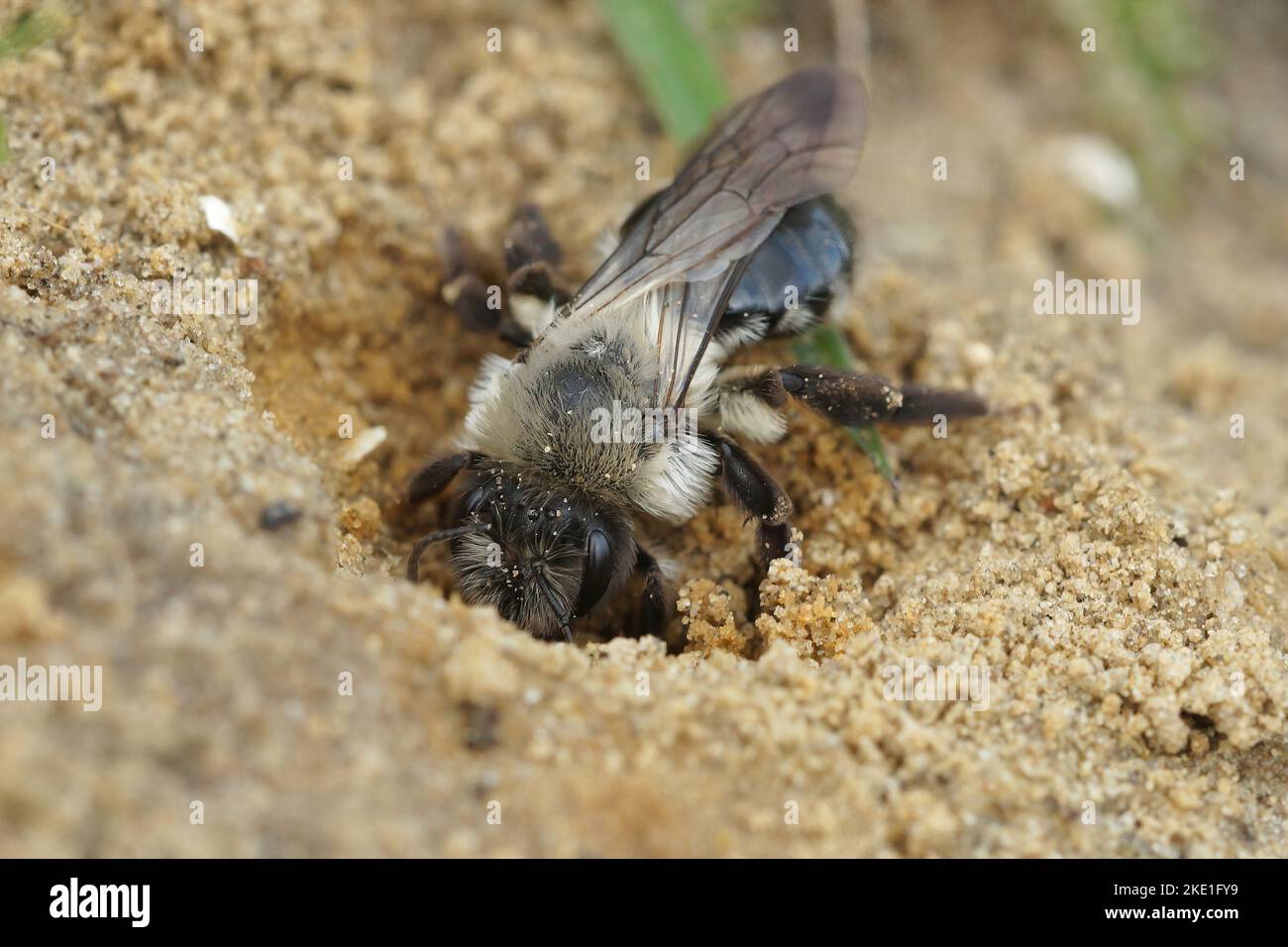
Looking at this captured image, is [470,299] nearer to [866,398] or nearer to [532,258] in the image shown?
[532,258]

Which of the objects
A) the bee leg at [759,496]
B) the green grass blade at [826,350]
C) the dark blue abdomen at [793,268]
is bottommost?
the bee leg at [759,496]

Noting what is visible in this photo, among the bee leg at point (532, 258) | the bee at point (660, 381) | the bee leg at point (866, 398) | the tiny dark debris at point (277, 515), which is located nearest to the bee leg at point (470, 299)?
the bee at point (660, 381)

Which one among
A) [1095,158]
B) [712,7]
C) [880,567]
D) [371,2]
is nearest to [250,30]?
[371,2]

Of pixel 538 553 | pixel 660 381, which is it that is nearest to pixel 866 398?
pixel 660 381

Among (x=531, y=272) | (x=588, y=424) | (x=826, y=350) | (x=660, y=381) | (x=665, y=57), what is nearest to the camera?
(x=588, y=424)

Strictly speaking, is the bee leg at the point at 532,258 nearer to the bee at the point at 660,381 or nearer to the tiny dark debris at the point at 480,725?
the bee at the point at 660,381

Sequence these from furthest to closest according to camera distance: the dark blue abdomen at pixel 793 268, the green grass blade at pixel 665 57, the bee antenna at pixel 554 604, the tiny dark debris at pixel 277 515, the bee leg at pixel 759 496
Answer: the green grass blade at pixel 665 57 → the dark blue abdomen at pixel 793 268 → the bee leg at pixel 759 496 → the bee antenna at pixel 554 604 → the tiny dark debris at pixel 277 515

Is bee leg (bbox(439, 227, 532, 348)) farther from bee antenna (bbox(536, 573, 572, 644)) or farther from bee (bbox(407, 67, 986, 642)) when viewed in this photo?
bee antenna (bbox(536, 573, 572, 644))
